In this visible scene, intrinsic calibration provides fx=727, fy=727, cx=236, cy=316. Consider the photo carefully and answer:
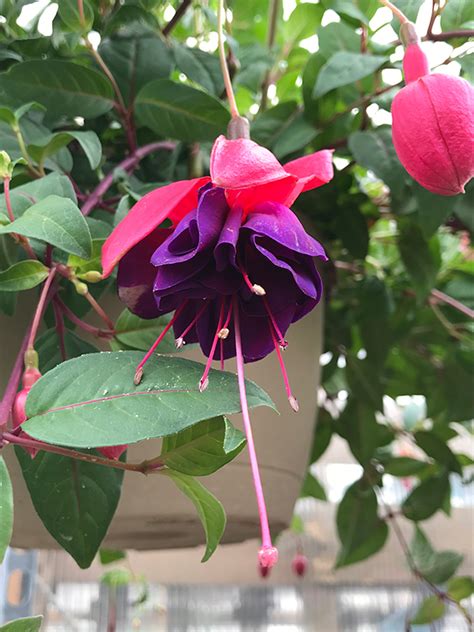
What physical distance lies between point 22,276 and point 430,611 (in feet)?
2.14

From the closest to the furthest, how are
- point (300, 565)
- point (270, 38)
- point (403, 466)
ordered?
1. point (270, 38)
2. point (403, 466)
3. point (300, 565)

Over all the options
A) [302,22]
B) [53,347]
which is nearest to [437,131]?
[53,347]

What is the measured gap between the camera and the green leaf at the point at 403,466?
2.50 feet

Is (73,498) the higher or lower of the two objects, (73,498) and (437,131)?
the lower

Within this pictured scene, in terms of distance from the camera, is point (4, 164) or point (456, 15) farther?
point (456, 15)

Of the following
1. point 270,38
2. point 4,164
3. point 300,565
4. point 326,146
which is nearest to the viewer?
point 4,164

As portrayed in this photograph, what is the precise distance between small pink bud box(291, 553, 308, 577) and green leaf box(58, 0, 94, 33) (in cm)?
73

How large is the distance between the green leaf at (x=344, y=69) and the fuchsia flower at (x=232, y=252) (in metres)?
0.16

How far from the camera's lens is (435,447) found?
727 millimetres

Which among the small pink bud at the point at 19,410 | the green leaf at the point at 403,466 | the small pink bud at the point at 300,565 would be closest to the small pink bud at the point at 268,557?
the small pink bud at the point at 19,410

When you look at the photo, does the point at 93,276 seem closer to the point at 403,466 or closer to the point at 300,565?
the point at 403,466

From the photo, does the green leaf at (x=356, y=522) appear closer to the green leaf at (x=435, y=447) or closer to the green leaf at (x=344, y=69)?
the green leaf at (x=435, y=447)

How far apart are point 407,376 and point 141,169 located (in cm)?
37

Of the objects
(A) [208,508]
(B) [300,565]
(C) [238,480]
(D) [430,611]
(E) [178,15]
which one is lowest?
(B) [300,565]
